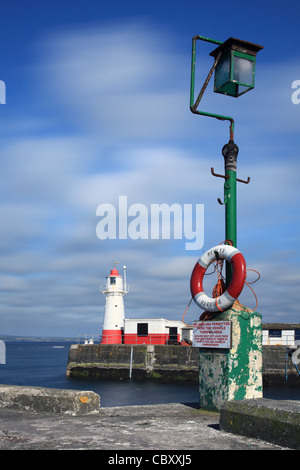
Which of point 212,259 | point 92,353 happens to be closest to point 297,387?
point 92,353

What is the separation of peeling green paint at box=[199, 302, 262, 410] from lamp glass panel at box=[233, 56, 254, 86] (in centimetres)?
291

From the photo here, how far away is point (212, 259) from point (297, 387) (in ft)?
83.7

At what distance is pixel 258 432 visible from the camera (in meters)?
4.22

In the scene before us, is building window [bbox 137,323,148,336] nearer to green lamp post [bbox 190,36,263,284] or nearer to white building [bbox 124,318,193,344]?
white building [bbox 124,318,193,344]

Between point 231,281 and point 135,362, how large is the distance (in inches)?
1108

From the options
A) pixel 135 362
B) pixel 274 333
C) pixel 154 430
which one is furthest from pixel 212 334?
pixel 274 333

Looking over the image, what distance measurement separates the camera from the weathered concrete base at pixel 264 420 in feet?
13.0

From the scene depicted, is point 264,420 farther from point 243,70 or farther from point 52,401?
point 243,70

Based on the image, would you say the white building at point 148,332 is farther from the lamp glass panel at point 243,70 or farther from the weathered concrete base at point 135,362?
the lamp glass panel at point 243,70

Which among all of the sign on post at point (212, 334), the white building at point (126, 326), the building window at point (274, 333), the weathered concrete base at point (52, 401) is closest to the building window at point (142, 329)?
the white building at point (126, 326)

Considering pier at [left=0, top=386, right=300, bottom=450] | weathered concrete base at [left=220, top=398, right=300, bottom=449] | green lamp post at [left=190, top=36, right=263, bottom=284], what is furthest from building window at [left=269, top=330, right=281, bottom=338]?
weathered concrete base at [left=220, top=398, right=300, bottom=449]

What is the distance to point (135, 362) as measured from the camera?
109 ft
